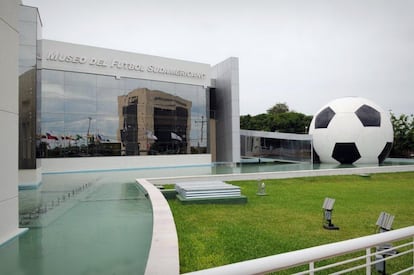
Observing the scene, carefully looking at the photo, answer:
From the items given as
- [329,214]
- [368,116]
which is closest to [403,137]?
[368,116]

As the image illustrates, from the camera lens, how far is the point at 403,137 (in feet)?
94.4

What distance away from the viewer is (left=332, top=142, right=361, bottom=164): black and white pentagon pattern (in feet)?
65.1

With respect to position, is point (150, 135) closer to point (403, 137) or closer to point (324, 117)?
point (324, 117)

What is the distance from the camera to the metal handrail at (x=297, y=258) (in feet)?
4.42

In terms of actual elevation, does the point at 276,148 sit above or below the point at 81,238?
above

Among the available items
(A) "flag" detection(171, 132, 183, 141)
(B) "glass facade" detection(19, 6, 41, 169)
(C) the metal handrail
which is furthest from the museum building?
(C) the metal handrail

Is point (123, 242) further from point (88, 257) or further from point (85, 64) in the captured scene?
point (85, 64)

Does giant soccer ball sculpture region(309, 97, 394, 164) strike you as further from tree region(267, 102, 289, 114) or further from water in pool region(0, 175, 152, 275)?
tree region(267, 102, 289, 114)

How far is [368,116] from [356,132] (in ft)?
4.47

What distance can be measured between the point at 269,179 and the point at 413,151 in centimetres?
2191

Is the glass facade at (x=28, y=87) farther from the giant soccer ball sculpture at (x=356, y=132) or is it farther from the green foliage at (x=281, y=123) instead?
the green foliage at (x=281, y=123)

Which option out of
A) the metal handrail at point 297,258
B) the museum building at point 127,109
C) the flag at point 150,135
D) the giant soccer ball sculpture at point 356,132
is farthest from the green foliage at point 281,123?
the metal handrail at point 297,258

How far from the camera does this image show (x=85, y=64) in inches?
744

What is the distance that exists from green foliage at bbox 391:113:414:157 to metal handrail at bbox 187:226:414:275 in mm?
30720
